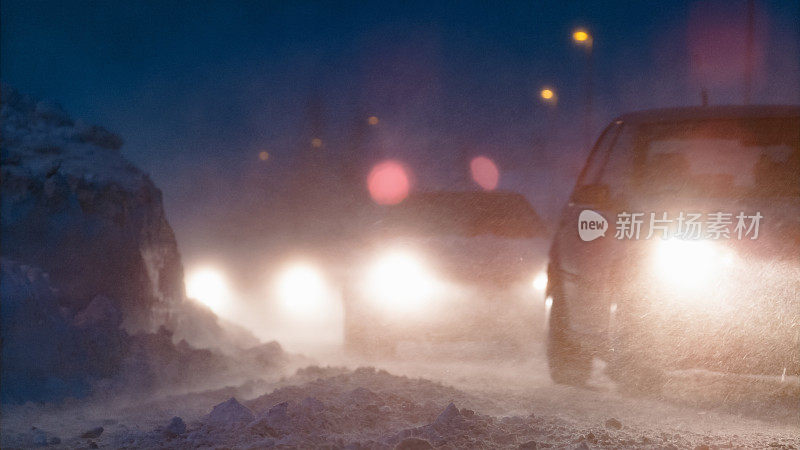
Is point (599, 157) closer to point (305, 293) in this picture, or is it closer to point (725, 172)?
point (725, 172)

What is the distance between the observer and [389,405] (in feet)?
17.6

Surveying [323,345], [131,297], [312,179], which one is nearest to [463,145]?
[312,179]

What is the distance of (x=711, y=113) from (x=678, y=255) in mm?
1655

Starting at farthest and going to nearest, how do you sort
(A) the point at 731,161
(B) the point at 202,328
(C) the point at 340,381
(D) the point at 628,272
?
(A) the point at 731,161
(B) the point at 202,328
(C) the point at 340,381
(D) the point at 628,272

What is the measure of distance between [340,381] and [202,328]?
4181mm

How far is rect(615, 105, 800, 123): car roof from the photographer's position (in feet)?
21.0

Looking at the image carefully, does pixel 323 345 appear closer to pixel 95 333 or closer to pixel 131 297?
pixel 131 297

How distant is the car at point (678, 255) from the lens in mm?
5238

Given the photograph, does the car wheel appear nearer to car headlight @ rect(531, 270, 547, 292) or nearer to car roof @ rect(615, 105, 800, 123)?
car headlight @ rect(531, 270, 547, 292)

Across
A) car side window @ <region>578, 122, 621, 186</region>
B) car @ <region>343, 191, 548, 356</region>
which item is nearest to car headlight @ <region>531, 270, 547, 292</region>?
car @ <region>343, 191, 548, 356</region>

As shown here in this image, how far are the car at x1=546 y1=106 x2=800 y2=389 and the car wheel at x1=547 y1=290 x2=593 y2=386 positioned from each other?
12mm

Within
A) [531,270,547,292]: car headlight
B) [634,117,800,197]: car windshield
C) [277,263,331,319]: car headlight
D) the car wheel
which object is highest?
[634,117,800,197]: car windshield

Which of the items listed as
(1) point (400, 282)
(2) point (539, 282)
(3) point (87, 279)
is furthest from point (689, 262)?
(3) point (87, 279)

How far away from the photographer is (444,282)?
25.7 ft
